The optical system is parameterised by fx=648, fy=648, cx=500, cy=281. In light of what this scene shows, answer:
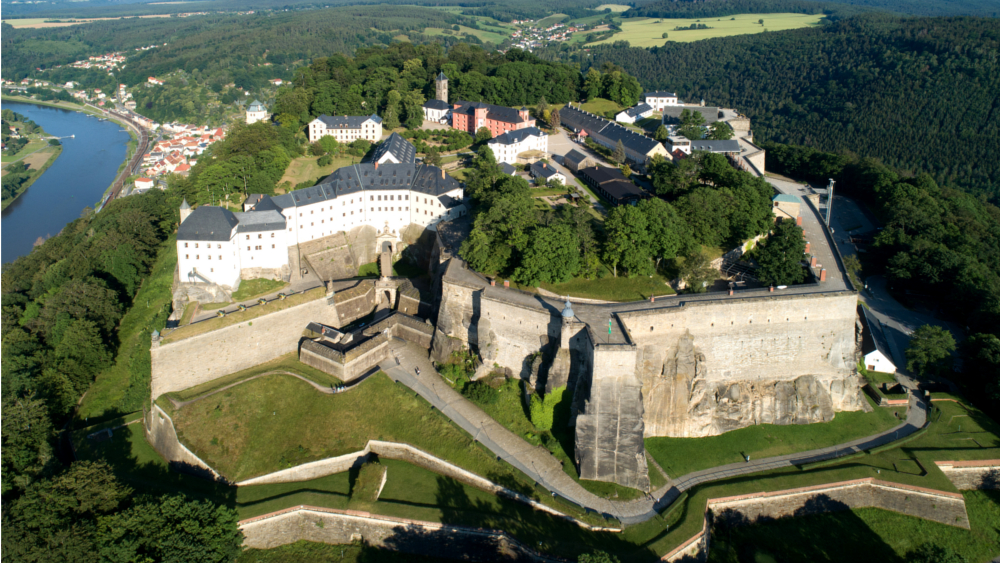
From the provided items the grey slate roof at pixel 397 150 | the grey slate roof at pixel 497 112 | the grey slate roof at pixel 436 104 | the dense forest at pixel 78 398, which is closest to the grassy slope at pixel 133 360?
the dense forest at pixel 78 398

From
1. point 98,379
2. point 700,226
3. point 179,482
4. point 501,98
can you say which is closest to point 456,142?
point 501,98

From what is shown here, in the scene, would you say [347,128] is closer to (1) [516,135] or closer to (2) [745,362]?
(1) [516,135]

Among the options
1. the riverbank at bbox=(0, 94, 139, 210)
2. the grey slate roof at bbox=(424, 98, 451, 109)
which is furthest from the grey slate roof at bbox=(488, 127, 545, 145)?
the riverbank at bbox=(0, 94, 139, 210)

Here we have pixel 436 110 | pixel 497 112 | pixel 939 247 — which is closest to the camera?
pixel 939 247

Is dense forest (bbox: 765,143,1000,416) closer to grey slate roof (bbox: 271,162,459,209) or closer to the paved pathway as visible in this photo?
the paved pathway

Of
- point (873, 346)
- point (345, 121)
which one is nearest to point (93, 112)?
point (345, 121)

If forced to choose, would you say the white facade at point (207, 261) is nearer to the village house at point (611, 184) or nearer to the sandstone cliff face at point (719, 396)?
the sandstone cliff face at point (719, 396)

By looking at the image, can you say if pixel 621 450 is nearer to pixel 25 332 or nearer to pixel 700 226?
pixel 700 226
